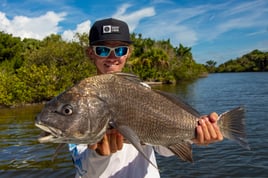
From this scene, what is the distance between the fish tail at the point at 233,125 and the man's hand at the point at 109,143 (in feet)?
3.10

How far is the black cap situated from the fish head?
0.88 m

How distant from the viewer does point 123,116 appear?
8.48 feet

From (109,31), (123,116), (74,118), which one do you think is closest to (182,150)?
(123,116)

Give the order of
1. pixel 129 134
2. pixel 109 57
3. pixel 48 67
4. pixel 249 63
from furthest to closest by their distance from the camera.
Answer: pixel 249 63 → pixel 48 67 → pixel 109 57 → pixel 129 134

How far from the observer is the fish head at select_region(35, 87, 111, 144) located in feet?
8.11

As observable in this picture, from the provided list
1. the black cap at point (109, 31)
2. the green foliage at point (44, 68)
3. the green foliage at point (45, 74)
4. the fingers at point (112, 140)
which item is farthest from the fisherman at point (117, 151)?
the green foliage at point (44, 68)

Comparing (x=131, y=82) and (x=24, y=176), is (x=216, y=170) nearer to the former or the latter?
(x=24, y=176)

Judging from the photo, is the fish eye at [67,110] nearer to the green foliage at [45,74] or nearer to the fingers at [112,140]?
the fingers at [112,140]

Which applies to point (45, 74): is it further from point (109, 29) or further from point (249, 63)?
point (249, 63)

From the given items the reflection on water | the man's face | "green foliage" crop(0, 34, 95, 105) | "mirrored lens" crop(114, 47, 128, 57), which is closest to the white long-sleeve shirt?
the man's face

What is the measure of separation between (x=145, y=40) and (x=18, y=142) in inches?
2220

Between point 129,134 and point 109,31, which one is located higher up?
point 109,31

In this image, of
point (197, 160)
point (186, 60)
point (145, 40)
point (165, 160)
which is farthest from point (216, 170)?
point (186, 60)

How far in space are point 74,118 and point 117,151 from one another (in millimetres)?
824
